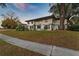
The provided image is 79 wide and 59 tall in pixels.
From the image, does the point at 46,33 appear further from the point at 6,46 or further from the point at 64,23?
the point at 6,46

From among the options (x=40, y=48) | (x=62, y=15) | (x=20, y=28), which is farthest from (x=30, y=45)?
(x=62, y=15)

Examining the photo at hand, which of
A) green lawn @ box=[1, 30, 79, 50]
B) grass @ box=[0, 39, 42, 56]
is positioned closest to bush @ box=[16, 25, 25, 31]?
green lawn @ box=[1, 30, 79, 50]

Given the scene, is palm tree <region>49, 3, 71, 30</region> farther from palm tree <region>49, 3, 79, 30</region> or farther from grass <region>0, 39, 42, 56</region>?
grass <region>0, 39, 42, 56</region>

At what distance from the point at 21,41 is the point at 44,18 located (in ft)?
1.39

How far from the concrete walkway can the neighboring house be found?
0.70 ft

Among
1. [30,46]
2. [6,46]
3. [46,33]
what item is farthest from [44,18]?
[6,46]

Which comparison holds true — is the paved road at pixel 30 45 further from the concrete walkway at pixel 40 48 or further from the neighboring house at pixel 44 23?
the neighboring house at pixel 44 23

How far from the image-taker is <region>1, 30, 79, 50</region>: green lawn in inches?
122

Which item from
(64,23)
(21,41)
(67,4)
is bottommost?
(21,41)

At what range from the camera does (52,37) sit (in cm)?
316

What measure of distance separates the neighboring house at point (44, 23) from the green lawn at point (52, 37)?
7 cm

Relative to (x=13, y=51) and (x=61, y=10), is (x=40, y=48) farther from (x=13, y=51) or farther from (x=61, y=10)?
(x=61, y=10)

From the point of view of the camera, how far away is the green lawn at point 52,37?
311 cm

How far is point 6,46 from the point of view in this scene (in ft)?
10.2
